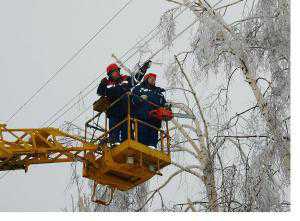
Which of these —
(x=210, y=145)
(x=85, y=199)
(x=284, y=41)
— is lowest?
(x=85, y=199)

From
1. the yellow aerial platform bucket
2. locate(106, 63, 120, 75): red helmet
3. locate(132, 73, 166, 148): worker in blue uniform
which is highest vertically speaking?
locate(106, 63, 120, 75): red helmet

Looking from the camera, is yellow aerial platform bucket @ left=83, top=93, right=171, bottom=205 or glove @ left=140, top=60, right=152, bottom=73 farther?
glove @ left=140, top=60, right=152, bottom=73

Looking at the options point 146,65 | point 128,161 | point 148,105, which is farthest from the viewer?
point 146,65

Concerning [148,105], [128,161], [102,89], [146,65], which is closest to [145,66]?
[146,65]

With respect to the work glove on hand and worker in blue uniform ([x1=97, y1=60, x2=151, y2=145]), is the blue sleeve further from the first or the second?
the work glove on hand

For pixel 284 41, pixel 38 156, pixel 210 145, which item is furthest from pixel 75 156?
pixel 284 41

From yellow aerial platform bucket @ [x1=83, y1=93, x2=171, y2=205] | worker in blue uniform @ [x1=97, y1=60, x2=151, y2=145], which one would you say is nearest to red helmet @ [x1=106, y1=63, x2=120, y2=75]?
worker in blue uniform @ [x1=97, y1=60, x2=151, y2=145]

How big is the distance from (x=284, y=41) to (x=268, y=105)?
917 mm

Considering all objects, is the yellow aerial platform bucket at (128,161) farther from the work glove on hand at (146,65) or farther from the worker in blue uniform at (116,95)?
the work glove on hand at (146,65)

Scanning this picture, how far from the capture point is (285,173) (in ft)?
30.9

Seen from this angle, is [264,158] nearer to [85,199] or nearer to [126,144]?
[126,144]

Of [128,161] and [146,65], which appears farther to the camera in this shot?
[146,65]

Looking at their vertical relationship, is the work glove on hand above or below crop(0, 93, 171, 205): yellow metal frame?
above

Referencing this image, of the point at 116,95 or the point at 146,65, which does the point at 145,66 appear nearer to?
the point at 146,65
